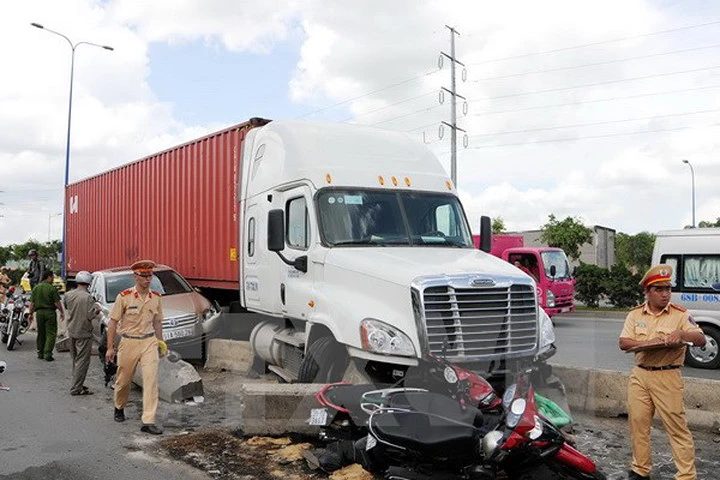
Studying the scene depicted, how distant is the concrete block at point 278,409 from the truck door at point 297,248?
1128mm

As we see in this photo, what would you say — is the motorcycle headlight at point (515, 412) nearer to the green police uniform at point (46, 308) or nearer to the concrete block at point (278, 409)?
the concrete block at point (278, 409)

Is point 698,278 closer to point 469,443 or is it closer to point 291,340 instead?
point 291,340

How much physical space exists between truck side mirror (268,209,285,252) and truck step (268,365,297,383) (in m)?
1.53

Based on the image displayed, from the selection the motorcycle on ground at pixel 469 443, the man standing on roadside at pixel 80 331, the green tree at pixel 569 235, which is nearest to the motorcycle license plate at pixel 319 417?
the motorcycle on ground at pixel 469 443

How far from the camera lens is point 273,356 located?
876 cm

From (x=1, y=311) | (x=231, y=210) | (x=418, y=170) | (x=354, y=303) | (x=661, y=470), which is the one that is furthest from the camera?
(x=1, y=311)

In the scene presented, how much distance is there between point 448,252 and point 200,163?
20.1ft

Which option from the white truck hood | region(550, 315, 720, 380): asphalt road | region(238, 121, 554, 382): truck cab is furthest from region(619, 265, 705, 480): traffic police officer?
region(550, 315, 720, 380): asphalt road

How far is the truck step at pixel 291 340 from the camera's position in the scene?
7.90 metres

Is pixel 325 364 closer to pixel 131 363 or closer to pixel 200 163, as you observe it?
pixel 131 363

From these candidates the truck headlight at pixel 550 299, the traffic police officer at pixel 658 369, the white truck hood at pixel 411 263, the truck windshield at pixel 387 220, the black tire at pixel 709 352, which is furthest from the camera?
the truck headlight at pixel 550 299

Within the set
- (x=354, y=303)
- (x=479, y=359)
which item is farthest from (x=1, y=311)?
(x=479, y=359)

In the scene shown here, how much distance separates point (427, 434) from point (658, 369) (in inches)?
75.6

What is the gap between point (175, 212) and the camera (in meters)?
13.0
